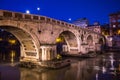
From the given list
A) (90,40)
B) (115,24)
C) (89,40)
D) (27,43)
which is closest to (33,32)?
(27,43)

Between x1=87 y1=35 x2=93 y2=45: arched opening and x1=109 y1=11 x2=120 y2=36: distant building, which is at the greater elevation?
x1=109 y1=11 x2=120 y2=36: distant building

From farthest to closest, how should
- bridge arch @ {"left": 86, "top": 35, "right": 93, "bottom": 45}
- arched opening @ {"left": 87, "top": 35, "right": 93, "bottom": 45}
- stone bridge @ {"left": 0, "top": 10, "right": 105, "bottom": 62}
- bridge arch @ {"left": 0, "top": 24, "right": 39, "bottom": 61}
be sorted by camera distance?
arched opening @ {"left": 87, "top": 35, "right": 93, "bottom": 45} → bridge arch @ {"left": 86, "top": 35, "right": 93, "bottom": 45} → bridge arch @ {"left": 0, "top": 24, "right": 39, "bottom": 61} → stone bridge @ {"left": 0, "top": 10, "right": 105, "bottom": 62}

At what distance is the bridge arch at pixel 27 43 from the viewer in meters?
23.8

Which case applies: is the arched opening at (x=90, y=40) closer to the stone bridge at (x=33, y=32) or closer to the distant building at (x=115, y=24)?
the stone bridge at (x=33, y=32)

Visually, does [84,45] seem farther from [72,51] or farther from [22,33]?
[22,33]

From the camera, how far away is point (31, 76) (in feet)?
68.8

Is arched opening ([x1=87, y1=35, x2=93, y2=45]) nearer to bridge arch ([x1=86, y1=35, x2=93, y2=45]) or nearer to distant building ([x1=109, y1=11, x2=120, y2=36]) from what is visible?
bridge arch ([x1=86, y1=35, x2=93, y2=45])

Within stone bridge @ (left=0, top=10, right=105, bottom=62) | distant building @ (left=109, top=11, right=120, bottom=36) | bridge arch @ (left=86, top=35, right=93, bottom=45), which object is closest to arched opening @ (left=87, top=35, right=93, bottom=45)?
bridge arch @ (left=86, top=35, right=93, bottom=45)

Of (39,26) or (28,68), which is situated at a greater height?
(39,26)

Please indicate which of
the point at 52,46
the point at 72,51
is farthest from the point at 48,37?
the point at 72,51

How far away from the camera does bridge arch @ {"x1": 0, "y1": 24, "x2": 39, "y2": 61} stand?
23797 mm

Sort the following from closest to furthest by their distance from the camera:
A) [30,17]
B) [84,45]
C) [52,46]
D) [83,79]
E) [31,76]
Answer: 1. [83,79]
2. [31,76]
3. [30,17]
4. [52,46]
5. [84,45]

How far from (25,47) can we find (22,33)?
13.9ft

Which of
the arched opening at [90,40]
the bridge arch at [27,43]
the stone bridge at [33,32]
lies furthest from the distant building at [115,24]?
the bridge arch at [27,43]
